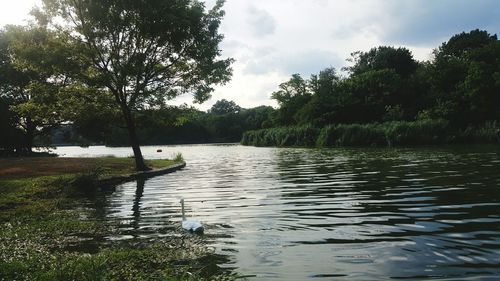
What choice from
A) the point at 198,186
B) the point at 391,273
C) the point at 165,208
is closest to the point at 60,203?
the point at 165,208

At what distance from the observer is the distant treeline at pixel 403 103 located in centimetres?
5222

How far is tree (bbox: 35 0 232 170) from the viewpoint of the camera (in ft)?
90.1

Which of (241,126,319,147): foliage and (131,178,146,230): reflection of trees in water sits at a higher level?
(241,126,319,147): foliage

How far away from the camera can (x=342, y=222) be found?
35.2 ft

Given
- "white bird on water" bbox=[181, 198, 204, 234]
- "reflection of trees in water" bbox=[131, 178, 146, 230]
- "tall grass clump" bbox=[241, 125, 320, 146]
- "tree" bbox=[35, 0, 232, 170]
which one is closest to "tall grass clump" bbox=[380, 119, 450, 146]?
"tall grass clump" bbox=[241, 125, 320, 146]

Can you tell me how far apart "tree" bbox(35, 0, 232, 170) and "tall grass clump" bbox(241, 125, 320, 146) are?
35028 millimetres

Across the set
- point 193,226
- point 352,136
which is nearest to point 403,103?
point 352,136

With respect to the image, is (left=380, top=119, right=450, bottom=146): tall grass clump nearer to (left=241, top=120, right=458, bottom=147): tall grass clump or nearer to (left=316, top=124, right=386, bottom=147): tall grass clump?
(left=241, top=120, right=458, bottom=147): tall grass clump

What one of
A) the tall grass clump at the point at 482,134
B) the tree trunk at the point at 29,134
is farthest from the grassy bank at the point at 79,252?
the tall grass clump at the point at 482,134

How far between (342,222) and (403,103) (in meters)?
68.8

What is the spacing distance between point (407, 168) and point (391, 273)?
18.0 m

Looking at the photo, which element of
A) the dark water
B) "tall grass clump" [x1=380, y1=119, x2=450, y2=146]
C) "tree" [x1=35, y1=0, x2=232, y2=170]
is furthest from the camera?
"tall grass clump" [x1=380, y1=119, x2=450, y2=146]

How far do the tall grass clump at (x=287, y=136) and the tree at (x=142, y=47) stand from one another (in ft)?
115

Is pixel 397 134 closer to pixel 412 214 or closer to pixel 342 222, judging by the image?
pixel 412 214
